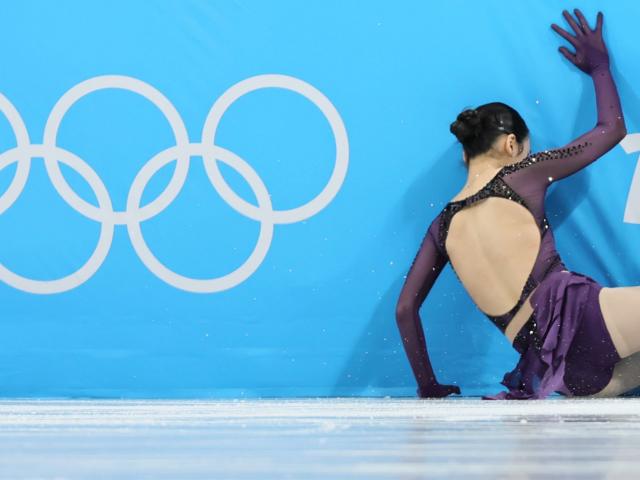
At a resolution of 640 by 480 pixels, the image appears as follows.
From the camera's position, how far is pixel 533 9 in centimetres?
367

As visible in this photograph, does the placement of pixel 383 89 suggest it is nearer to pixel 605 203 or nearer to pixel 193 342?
pixel 605 203

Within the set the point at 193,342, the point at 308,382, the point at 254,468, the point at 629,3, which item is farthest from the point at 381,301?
the point at 254,468

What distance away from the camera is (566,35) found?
3.62m

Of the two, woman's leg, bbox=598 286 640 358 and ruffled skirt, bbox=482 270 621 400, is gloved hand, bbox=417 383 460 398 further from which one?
woman's leg, bbox=598 286 640 358

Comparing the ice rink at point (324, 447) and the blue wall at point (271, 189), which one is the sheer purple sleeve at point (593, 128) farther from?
the ice rink at point (324, 447)

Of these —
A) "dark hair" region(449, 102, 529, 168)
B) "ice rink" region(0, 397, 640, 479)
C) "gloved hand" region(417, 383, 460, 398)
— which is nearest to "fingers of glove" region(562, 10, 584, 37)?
"dark hair" region(449, 102, 529, 168)

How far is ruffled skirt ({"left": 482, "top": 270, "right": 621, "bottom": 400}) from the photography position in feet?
10.4

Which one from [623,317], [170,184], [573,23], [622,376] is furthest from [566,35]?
[170,184]

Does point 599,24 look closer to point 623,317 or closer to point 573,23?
point 573,23

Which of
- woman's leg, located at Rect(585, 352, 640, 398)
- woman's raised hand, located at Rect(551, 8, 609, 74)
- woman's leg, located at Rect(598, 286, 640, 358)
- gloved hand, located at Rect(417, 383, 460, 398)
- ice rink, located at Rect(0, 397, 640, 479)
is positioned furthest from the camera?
woman's raised hand, located at Rect(551, 8, 609, 74)

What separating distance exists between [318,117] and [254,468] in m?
2.74

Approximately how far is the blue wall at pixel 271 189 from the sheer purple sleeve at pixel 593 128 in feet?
0.22

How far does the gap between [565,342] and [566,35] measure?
109 centimetres

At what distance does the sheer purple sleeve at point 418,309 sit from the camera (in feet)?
11.1
